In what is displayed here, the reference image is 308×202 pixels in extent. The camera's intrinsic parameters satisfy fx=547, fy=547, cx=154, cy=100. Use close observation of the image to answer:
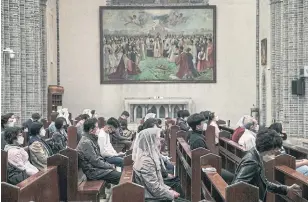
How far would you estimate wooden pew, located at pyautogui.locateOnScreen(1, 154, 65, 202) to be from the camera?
171 inches

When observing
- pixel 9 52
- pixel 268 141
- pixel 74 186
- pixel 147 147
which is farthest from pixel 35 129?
pixel 9 52

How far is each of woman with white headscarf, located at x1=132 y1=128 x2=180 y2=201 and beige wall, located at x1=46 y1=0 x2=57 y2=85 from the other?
17.9 meters

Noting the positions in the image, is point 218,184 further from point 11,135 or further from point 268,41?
point 268,41

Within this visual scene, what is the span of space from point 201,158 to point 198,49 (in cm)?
1822

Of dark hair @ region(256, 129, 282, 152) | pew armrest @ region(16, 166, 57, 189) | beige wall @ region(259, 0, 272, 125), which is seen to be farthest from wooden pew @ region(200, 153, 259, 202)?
beige wall @ region(259, 0, 272, 125)

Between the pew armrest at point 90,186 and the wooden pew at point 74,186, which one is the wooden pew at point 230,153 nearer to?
the pew armrest at point 90,186

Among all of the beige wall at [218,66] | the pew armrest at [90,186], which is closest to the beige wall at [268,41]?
the beige wall at [218,66]

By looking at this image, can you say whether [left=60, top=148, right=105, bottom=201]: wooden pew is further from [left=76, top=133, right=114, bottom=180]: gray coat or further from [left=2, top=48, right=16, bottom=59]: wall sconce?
[left=2, top=48, right=16, bottom=59]: wall sconce

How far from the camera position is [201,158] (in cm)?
710

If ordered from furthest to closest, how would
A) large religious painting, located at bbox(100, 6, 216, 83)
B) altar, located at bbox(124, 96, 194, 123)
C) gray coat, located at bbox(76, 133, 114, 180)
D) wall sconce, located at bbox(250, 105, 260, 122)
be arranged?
large religious painting, located at bbox(100, 6, 216, 83)
wall sconce, located at bbox(250, 105, 260, 122)
altar, located at bbox(124, 96, 194, 123)
gray coat, located at bbox(76, 133, 114, 180)

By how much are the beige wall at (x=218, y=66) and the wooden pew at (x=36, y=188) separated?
1802 cm

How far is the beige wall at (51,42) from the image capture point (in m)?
24.0

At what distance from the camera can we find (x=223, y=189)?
497 centimetres

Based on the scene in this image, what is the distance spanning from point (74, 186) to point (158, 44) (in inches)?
719
